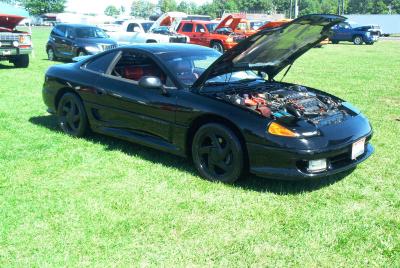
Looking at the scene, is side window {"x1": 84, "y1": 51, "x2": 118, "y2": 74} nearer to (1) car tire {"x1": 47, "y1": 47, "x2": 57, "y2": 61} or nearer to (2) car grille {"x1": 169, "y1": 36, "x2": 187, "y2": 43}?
(1) car tire {"x1": 47, "y1": 47, "x2": 57, "y2": 61}

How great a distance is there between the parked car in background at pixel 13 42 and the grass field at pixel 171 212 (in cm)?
829

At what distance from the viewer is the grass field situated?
323 centimetres

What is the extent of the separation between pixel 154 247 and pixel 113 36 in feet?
53.4

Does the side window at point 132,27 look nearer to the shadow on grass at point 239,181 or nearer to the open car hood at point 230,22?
the open car hood at point 230,22

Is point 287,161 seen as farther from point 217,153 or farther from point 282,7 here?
point 282,7

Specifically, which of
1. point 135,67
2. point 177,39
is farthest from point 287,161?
point 177,39

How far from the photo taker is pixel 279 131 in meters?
4.11

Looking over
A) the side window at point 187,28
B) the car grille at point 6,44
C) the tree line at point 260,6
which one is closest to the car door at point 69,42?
the car grille at point 6,44

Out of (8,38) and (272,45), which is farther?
(8,38)


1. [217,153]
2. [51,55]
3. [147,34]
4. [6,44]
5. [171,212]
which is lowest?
[171,212]

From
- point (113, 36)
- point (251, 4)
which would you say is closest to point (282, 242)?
point (113, 36)

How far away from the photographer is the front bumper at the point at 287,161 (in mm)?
4043

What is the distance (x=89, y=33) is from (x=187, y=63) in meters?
12.1

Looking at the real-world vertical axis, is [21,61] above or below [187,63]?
below
